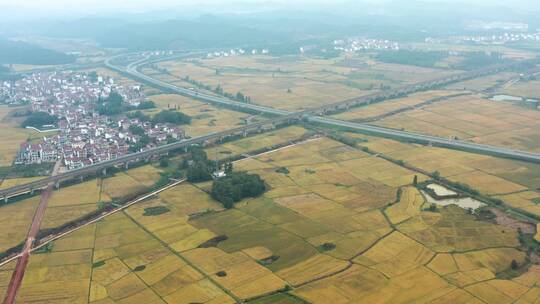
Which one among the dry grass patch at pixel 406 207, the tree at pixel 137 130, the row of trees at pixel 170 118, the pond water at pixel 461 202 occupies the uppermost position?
the row of trees at pixel 170 118

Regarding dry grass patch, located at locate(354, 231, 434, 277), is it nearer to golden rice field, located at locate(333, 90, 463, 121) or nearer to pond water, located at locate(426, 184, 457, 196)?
pond water, located at locate(426, 184, 457, 196)

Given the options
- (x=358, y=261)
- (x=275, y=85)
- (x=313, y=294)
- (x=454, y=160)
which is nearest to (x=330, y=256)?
(x=358, y=261)

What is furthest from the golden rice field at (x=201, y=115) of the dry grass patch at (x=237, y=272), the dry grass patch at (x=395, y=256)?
the dry grass patch at (x=395, y=256)

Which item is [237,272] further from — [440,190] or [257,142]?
[257,142]

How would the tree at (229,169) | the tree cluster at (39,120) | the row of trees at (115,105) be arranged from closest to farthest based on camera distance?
the tree at (229,169), the tree cluster at (39,120), the row of trees at (115,105)

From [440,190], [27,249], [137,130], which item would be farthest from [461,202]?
[137,130]

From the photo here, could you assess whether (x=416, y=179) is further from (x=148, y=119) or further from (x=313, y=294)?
(x=148, y=119)

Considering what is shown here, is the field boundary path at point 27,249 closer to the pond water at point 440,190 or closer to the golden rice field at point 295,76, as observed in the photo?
the pond water at point 440,190
